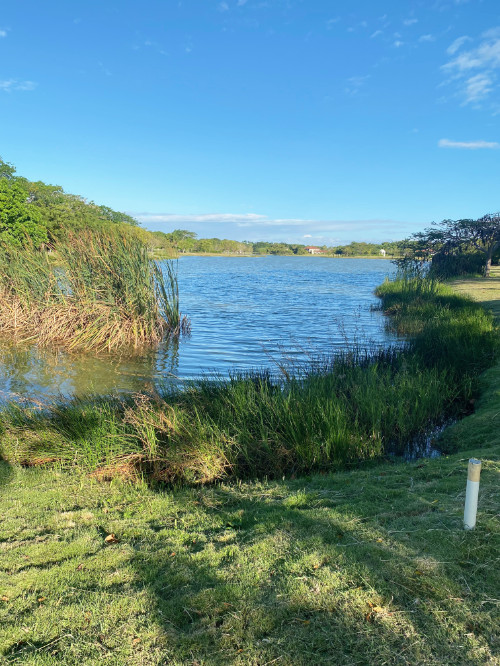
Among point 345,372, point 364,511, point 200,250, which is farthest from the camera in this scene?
point 200,250

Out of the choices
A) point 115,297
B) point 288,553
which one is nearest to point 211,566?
point 288,553

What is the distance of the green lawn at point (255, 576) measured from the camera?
Answer: 9.07 feet

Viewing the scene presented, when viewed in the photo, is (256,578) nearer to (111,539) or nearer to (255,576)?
(255,576)

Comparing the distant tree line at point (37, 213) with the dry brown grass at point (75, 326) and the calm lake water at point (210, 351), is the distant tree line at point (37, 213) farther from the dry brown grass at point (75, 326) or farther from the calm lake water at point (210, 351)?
the calm lake water at point (210, 351)

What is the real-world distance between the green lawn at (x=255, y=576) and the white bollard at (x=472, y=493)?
0.39 ft

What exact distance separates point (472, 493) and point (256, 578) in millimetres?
1717

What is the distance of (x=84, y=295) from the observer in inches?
545

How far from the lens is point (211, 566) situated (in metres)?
3.60

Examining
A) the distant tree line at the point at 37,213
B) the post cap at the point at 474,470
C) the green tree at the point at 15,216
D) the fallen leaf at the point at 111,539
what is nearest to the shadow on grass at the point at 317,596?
the fallen leaf at the point at 111,539

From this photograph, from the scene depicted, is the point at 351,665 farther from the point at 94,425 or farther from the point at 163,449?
the point at 94,425

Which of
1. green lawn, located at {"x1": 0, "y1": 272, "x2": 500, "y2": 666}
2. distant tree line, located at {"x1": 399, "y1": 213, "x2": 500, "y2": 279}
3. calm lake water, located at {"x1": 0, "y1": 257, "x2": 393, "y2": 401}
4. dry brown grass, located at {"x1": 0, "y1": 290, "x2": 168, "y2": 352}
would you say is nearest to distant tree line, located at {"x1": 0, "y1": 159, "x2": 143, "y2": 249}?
dry brown grass, located at {"x1": 0, "y1": 290, "x2": 168, "y2": 352}

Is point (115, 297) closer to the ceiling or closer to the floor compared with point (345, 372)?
closer to the ceiling

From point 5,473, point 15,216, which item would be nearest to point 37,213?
point 15,216

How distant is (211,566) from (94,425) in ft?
11.0
